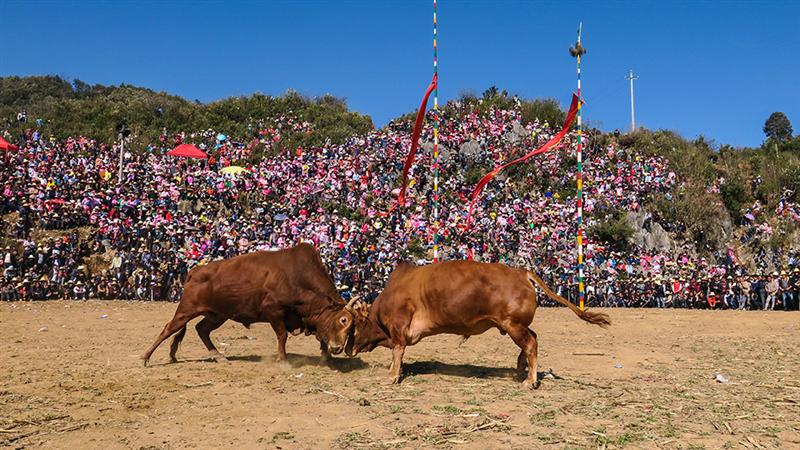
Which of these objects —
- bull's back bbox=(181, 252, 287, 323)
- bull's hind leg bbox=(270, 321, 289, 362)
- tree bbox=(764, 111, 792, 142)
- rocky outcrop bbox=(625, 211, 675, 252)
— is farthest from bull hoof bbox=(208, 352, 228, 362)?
tree bbox=(764, 111, 792, 142)

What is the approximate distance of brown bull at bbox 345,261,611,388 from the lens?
778cm

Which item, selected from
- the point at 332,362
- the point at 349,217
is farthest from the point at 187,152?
the point at 332,362

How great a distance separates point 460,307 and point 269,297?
3.39 meters

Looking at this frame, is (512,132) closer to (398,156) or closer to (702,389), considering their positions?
(398,156)

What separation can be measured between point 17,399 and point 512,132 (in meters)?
32.8

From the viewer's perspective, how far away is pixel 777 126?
195 feet

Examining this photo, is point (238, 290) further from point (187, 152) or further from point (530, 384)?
point (187, 152)

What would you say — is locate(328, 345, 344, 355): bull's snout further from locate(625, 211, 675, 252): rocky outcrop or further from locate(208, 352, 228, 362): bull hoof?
locate(625, 211, 675, 252): rocky outcrop

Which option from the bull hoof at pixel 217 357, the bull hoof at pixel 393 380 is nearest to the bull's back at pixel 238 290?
the bull hoof at pixel 217 357

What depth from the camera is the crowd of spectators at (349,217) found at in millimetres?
22203

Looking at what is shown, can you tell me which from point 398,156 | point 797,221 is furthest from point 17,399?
point 797,221

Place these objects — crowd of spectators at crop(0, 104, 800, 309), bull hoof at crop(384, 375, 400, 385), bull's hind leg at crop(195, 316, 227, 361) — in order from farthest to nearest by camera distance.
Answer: crowd of spectators at crop(0, 104, 800, 309) < bull's hind leg at crop(195, 316, 227, 361) < bull hoof at crop(384, 375, 400, 385)

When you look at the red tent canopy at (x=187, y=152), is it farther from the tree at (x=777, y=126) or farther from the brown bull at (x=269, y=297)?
the tree at (x=777, y=126)

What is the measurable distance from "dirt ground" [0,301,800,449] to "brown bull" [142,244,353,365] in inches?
25.1
